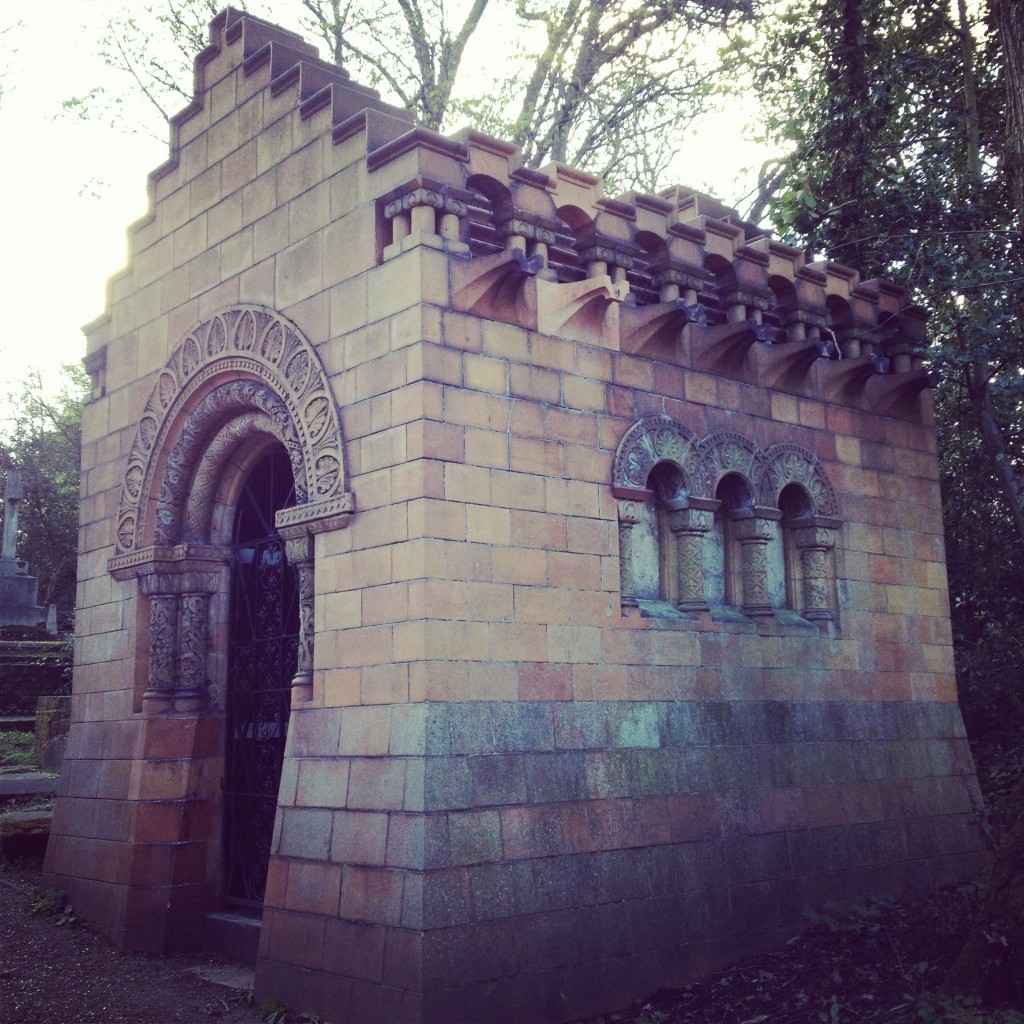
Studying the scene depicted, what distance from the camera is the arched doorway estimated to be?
8438mm

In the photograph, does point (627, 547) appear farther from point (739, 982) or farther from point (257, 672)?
point (257, 672)

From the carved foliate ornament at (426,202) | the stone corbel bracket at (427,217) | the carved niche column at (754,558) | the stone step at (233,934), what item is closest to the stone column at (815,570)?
the carved niche column at (754,558)

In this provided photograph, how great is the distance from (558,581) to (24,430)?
88.5ft

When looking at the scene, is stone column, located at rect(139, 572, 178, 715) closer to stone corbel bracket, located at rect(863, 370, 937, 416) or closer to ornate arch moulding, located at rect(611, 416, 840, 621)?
ornate arch moulding, located at rect(611, 416, 840, 621)

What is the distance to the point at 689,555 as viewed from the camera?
26.7 ft

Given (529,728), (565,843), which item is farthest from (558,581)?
(565,843)

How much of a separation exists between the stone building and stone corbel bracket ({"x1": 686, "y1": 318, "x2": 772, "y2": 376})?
35 millimetres

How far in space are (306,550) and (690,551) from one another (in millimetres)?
2576

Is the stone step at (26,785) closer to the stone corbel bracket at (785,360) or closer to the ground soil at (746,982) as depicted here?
the ground soil at (746,982)

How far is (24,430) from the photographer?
30.9 m

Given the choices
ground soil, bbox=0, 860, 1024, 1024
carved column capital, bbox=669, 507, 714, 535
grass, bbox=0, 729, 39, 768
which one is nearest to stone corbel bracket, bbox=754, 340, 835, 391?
carved column capital, bbox=669, 507, 714, 535

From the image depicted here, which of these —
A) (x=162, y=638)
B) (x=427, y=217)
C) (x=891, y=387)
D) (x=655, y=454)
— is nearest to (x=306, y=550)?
(x=162, y=638)

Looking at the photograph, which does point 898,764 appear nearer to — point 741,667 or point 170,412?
point 741,667

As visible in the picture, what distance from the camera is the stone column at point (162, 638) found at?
875 centimetres
